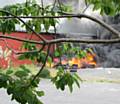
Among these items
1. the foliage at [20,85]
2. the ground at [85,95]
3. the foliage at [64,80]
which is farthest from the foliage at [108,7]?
the ground at [85,95]

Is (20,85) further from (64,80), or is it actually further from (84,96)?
(84,96)

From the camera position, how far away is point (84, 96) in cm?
1362

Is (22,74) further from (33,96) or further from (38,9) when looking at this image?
(38,9)

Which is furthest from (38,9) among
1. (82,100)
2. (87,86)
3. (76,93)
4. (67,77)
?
(87,86)

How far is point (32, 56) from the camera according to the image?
265cm

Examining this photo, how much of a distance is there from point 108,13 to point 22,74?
76 cm

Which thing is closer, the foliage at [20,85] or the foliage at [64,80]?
the foliage at [20,85]

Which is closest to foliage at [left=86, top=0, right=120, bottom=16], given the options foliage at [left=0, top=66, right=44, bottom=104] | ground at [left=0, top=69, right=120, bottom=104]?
foliage at [left=0, top=66, right=44, bottom=104]

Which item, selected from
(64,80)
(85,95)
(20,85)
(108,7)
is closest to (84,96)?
(85,95)

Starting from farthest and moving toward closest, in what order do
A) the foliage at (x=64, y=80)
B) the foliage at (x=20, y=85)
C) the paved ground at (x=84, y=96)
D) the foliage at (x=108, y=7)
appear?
the paved ground at (x=84, y=96), the foliage at (x=108, y=7), the foliage at (x=64, y=80), the foliage at (x=20, y=85)

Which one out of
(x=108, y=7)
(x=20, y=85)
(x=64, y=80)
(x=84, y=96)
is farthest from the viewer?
(x=84, y=96)

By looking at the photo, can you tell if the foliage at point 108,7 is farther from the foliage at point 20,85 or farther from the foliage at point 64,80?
the foliage at point 20,85

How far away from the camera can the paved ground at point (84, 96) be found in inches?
480

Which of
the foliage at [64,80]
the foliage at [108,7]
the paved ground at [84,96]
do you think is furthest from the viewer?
the paved ground at [84,96]
